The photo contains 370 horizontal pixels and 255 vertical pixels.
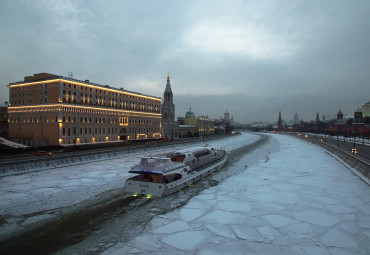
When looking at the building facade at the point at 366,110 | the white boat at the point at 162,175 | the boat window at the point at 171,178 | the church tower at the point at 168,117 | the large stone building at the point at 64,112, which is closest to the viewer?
the white boat at the point at 162,175

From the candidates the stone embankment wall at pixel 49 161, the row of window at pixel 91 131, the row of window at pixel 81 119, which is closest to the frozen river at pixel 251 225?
the stone embankment wall at pixel 49 161

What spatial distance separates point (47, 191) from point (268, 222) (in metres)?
19.2

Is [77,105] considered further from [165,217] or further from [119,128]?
[165,217]

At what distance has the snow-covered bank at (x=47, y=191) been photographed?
15.5 meters

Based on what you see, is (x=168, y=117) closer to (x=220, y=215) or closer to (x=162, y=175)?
(x=162, y=175)

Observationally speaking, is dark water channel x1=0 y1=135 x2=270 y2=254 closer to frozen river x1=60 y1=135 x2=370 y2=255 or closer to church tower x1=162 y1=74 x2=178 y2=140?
frozen river x1=60 y1=135 x2=370 y2=255

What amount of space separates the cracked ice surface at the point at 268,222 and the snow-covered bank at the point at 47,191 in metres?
7.62

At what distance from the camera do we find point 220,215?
16.1 meters

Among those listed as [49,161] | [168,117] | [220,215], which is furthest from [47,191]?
[168,117]

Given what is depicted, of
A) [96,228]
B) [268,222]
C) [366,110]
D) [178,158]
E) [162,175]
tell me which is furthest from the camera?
[366,110]

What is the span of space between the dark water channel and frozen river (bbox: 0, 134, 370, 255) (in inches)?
3.4

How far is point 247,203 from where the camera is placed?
18.5 metres

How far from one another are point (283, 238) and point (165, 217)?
24.6ft

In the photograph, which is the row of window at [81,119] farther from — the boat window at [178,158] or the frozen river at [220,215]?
the boat window at [178,158]
